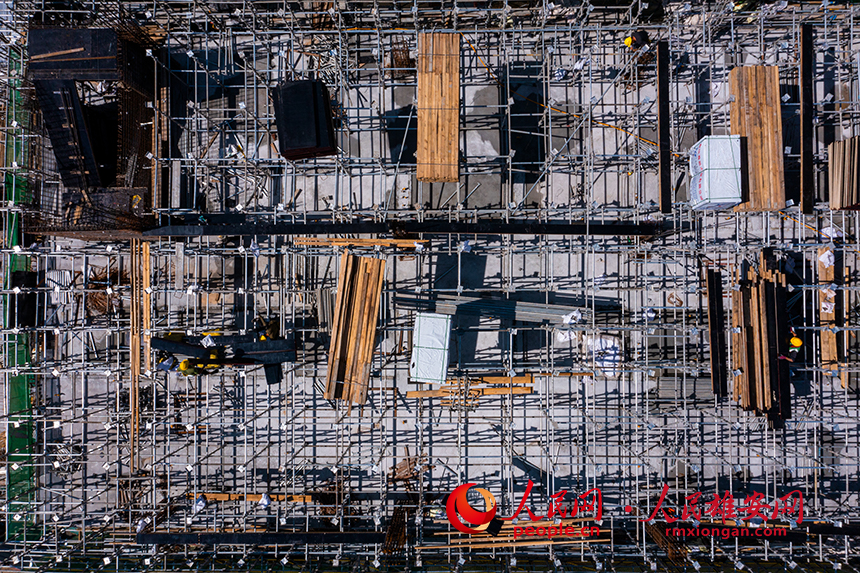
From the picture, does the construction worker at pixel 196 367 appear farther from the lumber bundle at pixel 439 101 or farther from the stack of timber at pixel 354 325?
the lumber bundle at pixel 439 101

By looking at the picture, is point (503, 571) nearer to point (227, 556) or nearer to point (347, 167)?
point (227, 556)

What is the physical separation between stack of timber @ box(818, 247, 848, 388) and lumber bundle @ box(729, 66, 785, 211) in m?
3.56

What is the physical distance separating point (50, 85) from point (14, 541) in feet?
49.5

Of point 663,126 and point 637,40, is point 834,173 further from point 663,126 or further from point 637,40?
point 637,40

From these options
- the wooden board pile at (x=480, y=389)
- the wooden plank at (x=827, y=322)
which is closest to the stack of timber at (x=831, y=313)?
the wooden plank at (x=827, y=322)

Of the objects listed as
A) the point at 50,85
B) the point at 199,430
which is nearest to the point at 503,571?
the point at 199,430

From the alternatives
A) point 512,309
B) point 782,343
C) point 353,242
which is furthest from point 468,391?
point 782,343

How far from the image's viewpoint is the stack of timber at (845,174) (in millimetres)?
13531

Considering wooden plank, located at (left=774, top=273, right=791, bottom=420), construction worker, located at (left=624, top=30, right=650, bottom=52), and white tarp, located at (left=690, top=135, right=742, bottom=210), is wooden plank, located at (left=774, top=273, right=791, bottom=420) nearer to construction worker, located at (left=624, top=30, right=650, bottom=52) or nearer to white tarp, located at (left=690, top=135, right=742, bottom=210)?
white tarp, located at (left=690, top=135, right=742, bottom=210)

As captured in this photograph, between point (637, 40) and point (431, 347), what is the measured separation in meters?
11.7

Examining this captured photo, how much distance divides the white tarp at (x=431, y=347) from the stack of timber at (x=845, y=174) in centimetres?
1282

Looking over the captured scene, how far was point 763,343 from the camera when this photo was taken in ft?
44.2

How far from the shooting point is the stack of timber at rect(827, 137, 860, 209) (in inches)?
533

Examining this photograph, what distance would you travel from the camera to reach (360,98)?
15055 mm
